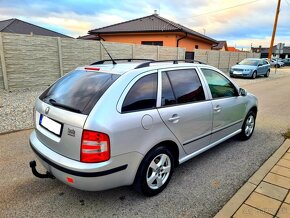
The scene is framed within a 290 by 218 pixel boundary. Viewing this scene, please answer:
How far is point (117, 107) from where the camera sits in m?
2.41

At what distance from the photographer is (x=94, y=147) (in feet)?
7.44

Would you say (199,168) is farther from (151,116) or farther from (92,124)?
(92,124)

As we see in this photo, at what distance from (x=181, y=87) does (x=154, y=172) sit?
1178 millimetres

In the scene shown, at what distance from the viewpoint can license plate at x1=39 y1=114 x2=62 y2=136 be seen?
254 cm

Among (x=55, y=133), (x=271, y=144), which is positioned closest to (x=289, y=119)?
(x=271, y=144)

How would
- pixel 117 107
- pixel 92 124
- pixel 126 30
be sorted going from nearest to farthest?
pixel 92 124, pixel 117 107, pixel 126 30

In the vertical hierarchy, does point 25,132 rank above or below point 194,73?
below

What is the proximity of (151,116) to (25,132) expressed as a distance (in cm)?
362

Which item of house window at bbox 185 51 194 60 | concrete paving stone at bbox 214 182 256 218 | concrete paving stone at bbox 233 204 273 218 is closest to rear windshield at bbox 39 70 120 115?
concrete paving stone at bbox 214 182 256 218

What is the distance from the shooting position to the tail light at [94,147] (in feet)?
7.37

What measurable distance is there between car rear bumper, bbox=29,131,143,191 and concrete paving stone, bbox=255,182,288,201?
5.36ft

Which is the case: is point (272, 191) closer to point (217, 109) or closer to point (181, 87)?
point (217, 109)

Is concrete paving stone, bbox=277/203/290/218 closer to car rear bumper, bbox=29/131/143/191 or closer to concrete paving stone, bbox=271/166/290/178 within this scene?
concrete paving stone, bbox=271/166/290/178

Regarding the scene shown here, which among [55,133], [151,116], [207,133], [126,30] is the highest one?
[126,30]
